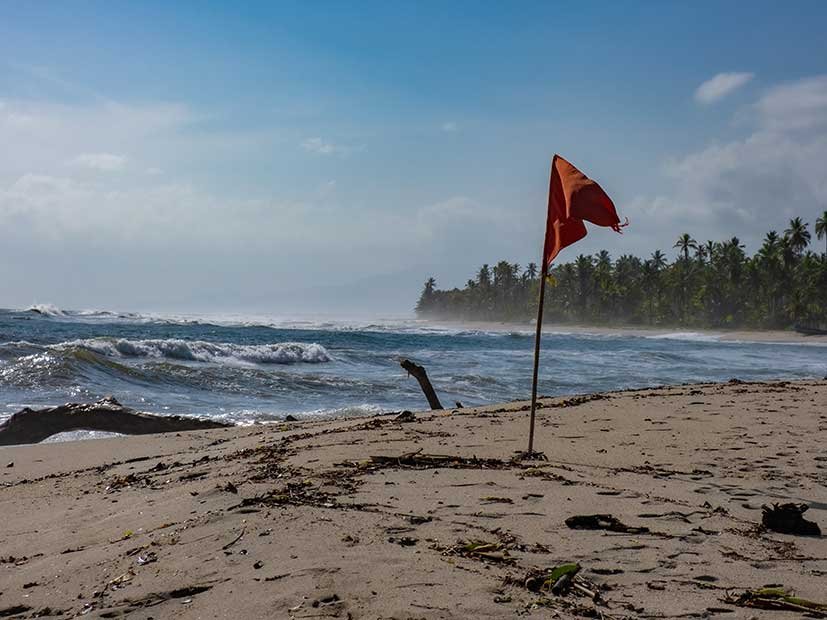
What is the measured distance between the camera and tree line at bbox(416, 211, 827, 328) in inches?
3322

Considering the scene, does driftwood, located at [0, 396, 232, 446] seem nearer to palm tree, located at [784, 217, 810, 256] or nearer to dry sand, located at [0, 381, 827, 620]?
dry sand, located at [0, 381, 827, 620]

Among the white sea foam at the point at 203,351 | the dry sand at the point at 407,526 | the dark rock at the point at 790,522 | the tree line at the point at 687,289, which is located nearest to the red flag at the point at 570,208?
the dry sand at the point at 407,526

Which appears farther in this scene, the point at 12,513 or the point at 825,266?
the point at 825,266

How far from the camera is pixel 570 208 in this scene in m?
6.25

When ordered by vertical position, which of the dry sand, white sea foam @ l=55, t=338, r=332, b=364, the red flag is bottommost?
white sea foam @ l=55, t=338, r=332, b=364

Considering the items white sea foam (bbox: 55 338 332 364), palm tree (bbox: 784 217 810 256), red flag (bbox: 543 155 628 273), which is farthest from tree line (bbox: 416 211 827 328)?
red flag (bbox: 543 155 628 273)

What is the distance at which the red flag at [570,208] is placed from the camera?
616 cm

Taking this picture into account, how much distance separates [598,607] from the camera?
287 centimetres

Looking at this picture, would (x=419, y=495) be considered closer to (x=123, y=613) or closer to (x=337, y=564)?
(x=337, y=564)

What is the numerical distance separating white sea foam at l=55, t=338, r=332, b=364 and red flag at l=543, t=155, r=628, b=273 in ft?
71.6

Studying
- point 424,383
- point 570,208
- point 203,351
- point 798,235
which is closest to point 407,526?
point 570,208

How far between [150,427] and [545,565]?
815cm

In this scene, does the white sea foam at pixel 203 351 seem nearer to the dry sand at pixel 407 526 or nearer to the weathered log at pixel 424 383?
the weathered log at pixel 424 383

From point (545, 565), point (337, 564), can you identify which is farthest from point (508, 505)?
point (337, 564)
